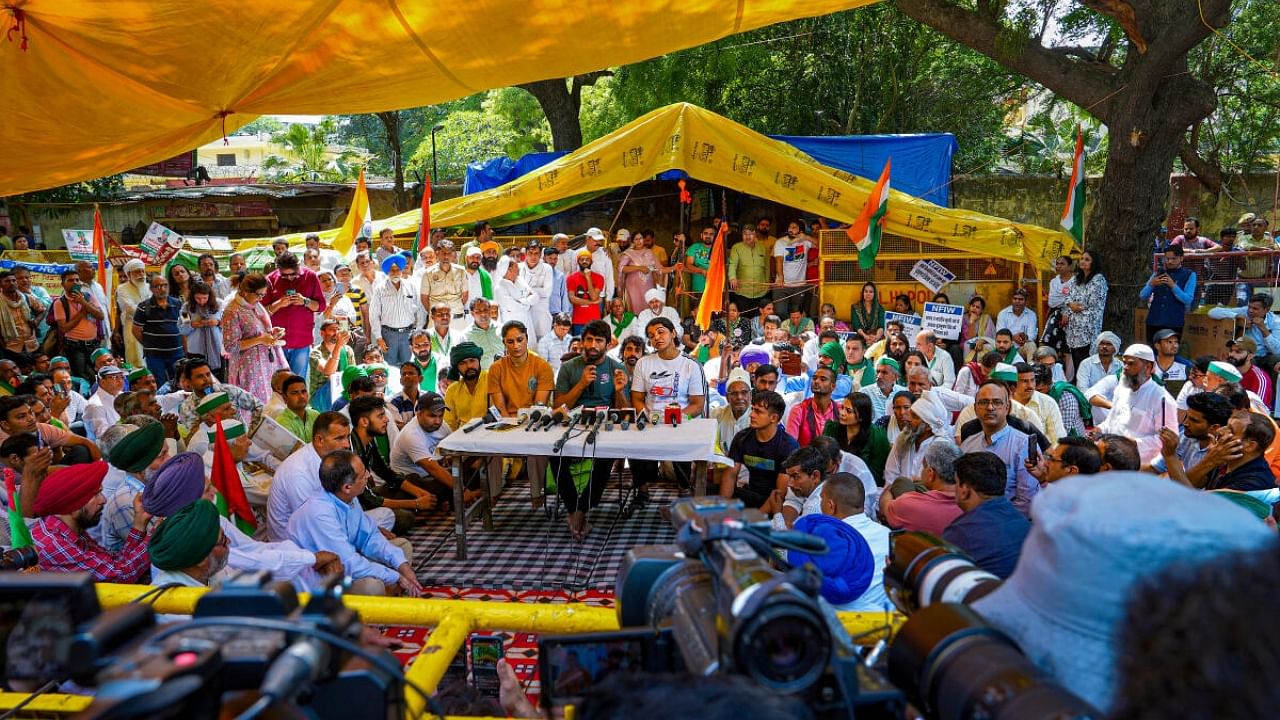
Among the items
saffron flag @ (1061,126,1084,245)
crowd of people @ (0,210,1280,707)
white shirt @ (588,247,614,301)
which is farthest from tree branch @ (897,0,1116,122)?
white shirt @ (588,247,614,301)

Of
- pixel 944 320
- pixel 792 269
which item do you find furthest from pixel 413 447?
pixel 792 269

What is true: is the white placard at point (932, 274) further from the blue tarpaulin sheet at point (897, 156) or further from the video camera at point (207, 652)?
the video camera at point (207, 652)

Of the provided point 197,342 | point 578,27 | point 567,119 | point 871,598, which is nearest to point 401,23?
point 578,27

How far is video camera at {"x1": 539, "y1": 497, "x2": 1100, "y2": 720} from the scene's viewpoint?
3.86 feet

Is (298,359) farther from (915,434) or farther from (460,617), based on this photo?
(460,617)

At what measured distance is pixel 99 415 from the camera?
6570 millimetres

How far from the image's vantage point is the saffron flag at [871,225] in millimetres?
9750

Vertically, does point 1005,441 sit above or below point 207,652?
below

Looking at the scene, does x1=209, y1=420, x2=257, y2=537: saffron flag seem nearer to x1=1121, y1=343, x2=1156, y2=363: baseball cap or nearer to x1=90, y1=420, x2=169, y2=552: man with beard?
x1=90, y1=420, x2=169, y2=552: man with beard

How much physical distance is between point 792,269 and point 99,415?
794cm

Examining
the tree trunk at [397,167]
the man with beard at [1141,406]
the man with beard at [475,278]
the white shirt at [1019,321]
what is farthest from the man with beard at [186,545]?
the tree trunk at [397,167]

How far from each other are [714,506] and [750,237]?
10.3 m

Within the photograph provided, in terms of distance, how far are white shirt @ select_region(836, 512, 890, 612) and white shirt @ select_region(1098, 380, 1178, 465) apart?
9.85 feet

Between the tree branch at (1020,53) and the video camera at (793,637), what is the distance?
8.71 m
